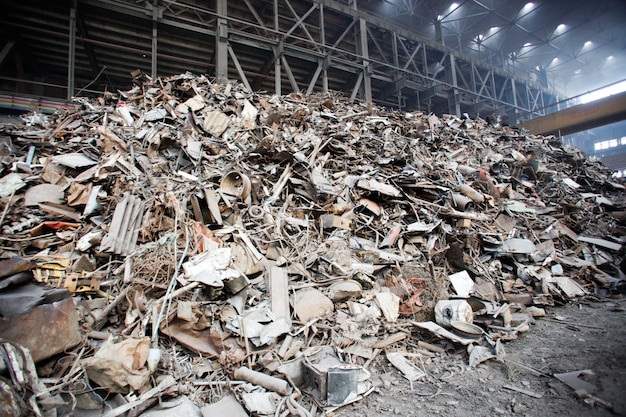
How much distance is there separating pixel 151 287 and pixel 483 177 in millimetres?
5852

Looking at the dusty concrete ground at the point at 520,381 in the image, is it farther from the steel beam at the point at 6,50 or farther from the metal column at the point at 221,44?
the steel beam at the point at 6,50

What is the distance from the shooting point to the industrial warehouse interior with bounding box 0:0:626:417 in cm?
208

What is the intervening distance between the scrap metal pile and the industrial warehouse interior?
0.07 ft

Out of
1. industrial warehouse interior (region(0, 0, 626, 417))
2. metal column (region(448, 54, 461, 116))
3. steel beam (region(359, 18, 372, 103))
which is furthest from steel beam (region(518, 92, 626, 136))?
steel beam (region(359, 18, 372, 103))

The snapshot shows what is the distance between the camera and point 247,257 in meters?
3.19

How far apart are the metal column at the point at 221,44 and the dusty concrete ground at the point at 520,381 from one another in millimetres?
8962

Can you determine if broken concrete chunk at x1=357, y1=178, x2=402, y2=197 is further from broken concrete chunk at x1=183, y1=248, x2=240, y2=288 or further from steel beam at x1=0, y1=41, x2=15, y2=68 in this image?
steel beam at x1=0, y1=41, x2=15, y2=68

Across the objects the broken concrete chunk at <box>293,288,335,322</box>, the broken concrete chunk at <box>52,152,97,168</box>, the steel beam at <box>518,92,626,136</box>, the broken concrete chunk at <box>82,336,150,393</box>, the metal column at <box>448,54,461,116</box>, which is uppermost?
the metal column at <box>448,54,461,116</box>

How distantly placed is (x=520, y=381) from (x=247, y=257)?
2.65m

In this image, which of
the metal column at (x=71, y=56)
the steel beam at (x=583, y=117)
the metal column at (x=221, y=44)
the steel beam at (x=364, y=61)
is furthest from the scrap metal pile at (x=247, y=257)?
the steel beam at (x=364, y=61)

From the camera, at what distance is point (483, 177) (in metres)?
5.70

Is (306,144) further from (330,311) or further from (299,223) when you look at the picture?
(330,311)

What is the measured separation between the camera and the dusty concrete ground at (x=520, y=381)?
1995 millimetres

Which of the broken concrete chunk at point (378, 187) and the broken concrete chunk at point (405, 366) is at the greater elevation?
the broken concrete chunk at point (378, 187)
